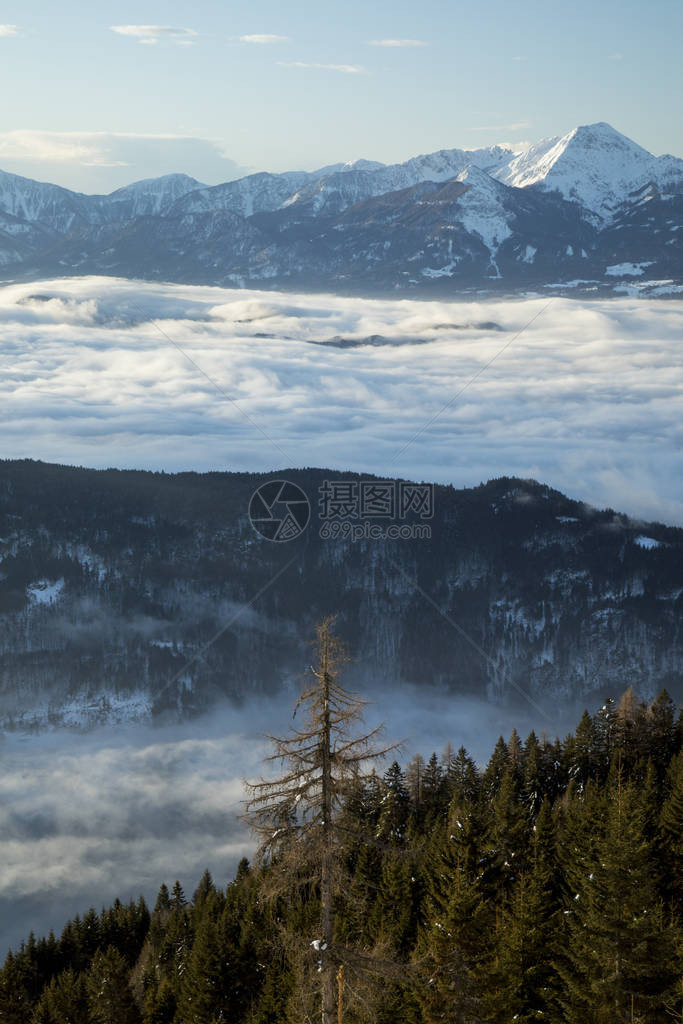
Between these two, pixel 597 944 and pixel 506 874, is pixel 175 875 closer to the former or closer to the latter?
pixel 506 874

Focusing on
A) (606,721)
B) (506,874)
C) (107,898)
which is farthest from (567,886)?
(107,898)

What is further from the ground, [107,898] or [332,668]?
[332,668]

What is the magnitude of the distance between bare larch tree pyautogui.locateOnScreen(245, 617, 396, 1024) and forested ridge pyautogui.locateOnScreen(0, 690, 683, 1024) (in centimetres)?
39

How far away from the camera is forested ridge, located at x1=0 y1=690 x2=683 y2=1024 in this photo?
1412 inches

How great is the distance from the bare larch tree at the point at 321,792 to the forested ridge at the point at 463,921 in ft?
1.28

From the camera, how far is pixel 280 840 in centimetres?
2408

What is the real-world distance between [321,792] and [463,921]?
16457 mm

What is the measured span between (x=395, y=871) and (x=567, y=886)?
34.9 feet

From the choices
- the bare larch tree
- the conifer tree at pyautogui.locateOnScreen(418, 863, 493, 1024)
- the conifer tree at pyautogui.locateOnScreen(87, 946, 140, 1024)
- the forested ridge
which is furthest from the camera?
the conifer tree at pyautogui.locateOnScreen(87, 946, 140, 1024)

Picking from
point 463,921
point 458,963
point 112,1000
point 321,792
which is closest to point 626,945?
point 463,921

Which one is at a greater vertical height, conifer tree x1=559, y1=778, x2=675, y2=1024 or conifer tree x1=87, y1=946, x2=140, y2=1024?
conifer tree x1=559, y1=778, x2=675, y2=1024

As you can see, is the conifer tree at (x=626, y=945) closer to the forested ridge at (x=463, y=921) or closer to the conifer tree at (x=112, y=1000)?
the forested ridge at (x=463, y=921)

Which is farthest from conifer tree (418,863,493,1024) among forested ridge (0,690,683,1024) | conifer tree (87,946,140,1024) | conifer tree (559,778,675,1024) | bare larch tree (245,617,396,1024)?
conifer tree (87,946,140,1024)

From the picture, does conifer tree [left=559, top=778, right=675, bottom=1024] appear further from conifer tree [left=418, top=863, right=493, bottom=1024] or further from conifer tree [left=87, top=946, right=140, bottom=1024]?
conifer tree [left=87, top=946, right=140, bottom=1024]
